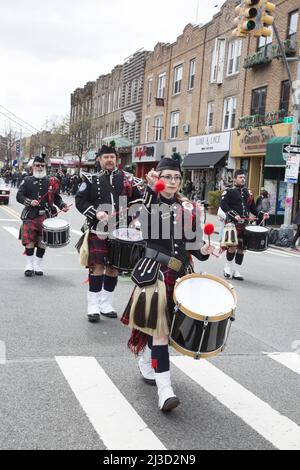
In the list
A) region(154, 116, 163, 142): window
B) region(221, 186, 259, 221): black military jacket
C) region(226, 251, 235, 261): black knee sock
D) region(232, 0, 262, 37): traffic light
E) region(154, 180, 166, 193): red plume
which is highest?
region(232, 0, 262, 37): traffic light

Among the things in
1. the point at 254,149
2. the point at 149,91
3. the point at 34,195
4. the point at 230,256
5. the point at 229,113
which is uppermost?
the point at 149,91

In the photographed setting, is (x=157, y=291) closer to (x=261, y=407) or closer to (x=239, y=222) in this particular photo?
(x=261, y=407)

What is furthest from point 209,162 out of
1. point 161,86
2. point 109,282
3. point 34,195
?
point 109,282

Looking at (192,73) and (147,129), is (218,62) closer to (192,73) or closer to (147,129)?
(192,73)

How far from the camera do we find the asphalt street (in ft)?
12.5

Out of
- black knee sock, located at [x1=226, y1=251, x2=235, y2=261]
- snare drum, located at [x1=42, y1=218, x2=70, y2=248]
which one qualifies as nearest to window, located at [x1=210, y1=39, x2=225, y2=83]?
black knee sock, located at [x1=226, y1=251, x2=235, y2=261]

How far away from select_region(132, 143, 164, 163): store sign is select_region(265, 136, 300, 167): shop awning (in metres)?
14.5

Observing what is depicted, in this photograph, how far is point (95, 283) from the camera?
21.9 ft

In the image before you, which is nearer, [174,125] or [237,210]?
[237,210]

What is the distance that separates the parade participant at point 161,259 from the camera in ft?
14.0

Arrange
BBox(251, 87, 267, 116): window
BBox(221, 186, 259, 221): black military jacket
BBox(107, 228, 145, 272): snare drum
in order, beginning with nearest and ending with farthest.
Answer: BBox(107, 228, 145, 272): snare drum
BBox(221, 186, 259, 221): black military jacket
BBox(251, 87, 267, 116): window

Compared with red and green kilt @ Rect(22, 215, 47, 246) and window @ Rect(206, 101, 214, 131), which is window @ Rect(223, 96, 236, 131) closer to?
window @ Rect(206, 101, 214, 131)

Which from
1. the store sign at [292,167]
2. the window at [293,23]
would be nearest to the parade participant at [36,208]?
the store sign at [292,167]

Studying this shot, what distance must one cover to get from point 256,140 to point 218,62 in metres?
7.59
